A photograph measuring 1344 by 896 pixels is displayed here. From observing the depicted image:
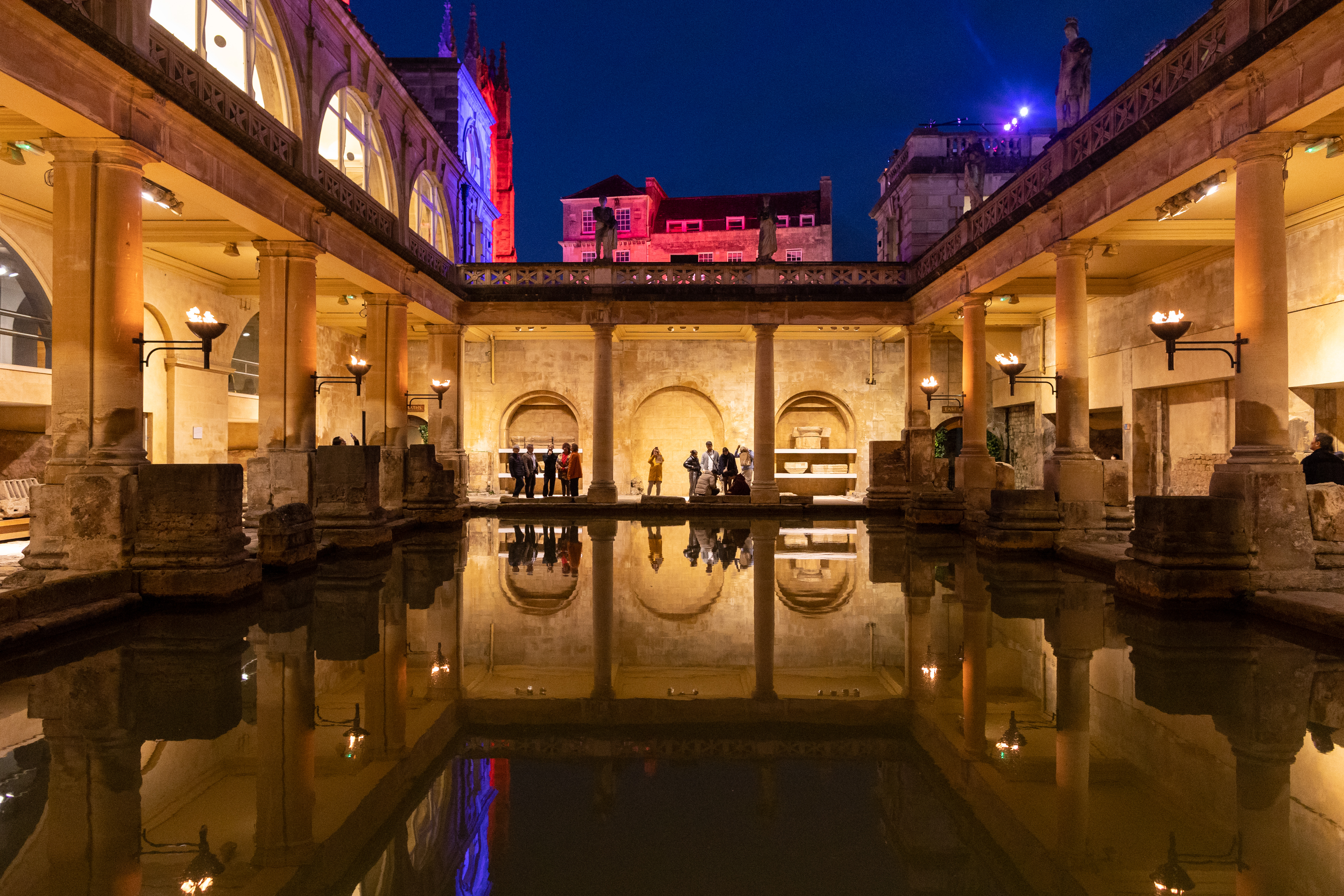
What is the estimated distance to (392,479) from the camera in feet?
47.9

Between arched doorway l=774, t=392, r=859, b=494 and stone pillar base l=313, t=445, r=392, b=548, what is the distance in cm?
1510

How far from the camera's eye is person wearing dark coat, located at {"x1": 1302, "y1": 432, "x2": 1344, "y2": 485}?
845cm

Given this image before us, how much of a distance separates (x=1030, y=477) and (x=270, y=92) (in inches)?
776

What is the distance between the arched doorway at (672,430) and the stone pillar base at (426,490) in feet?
34.4

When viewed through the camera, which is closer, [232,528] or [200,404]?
[232,528]

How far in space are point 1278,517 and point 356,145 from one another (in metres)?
15.3

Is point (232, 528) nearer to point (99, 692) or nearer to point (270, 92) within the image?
point (99, 692)

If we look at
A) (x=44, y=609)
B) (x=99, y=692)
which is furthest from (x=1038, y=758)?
(x=44, y=609)

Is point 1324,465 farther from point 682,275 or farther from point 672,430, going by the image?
point 672,430

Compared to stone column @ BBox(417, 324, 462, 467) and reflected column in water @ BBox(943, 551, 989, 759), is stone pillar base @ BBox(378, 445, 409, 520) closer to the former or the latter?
stone column @ BBox(417, 324, 462, 467)

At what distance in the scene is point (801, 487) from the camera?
2528cm

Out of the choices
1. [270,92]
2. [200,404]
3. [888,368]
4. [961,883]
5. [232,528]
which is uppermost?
[270,92]

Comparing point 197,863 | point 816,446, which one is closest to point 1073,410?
point 197,863

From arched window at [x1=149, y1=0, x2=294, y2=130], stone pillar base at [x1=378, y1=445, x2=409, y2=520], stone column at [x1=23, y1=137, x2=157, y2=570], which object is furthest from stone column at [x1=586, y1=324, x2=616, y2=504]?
stone column at [x1=23, y1=137, x2=157, y2=570]
